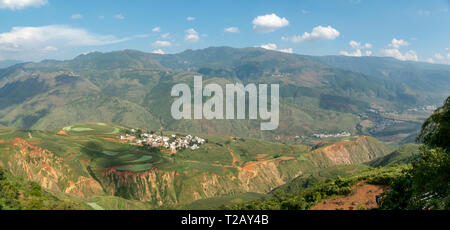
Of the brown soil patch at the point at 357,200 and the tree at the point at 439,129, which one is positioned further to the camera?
the brown soil patch at the point at 357,200

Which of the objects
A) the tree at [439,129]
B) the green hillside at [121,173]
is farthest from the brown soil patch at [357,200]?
the green hillside at [121,173]

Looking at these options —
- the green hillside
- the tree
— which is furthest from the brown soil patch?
the green hillside

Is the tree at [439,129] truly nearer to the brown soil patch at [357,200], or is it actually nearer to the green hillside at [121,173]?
the brown soil patch at [357,200]

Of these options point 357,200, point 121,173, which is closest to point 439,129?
point 357,200

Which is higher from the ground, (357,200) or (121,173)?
(357,200)

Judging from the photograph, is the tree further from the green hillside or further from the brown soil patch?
the green hillside

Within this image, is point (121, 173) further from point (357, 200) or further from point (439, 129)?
point (439, 129)
